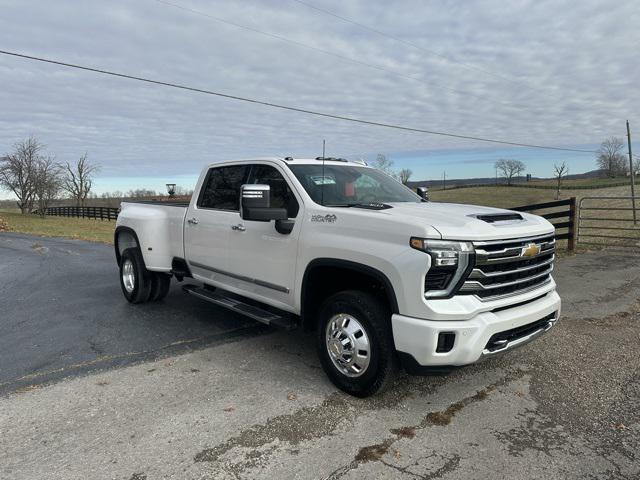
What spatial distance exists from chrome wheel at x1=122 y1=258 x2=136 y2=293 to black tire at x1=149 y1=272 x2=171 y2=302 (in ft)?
0.88

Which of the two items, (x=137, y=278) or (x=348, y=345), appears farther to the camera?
(x=137, y=278)

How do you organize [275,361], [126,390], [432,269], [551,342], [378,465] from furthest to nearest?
[551,342]
[275,361]
[126,390]
[432,269]
[378,465]

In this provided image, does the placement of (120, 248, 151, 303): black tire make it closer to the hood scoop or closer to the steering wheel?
the steering wheel

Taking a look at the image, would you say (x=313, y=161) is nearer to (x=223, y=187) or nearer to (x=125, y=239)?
(x=223, y=187)

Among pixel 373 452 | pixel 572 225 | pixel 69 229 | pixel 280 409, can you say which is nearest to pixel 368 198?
pixel 280 409

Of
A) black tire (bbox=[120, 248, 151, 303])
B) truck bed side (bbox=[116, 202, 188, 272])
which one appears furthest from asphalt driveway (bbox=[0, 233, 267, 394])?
truck bed side (bbox=[116, 202, 188, 272])

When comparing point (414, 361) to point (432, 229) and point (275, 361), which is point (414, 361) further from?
point (275, 361)

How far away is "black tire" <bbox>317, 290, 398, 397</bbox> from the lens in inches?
141

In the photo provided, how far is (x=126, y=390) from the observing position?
13.3 ft

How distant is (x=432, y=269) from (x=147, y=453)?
2.22 m

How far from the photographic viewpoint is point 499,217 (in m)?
3.91

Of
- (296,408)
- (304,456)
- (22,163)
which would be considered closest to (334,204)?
(296,408)

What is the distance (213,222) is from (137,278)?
80.5 inches

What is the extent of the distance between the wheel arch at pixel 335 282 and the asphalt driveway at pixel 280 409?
663 millimetres
